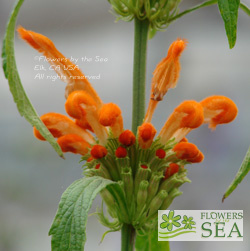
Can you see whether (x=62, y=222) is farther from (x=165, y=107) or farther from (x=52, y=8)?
(x=165, y=107)

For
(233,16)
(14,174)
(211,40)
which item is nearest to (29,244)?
(14,174)

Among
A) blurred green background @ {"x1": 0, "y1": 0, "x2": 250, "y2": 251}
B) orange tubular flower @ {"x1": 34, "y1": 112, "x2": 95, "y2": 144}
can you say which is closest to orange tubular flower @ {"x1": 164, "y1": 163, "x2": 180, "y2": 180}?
orange tubular flower @ {"x1": 34, "y1": 112, "x2": 95, "y2": 144}

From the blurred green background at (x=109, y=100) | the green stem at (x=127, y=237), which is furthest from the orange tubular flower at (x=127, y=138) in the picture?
the blurred green background at (x=109, y=100)

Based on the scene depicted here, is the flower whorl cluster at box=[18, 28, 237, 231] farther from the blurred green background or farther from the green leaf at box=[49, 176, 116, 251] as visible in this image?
the blurred green background

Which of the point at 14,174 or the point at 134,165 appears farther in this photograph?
the point at 14,174

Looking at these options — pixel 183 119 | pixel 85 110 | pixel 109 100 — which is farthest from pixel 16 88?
pixel 109 100

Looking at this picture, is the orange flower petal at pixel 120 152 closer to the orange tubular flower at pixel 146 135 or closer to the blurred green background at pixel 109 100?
the orange tubular flower at pixel 146 135

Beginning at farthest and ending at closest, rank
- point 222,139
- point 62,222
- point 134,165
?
1. point 222,139
2. point 134,165
3. point 62,222
